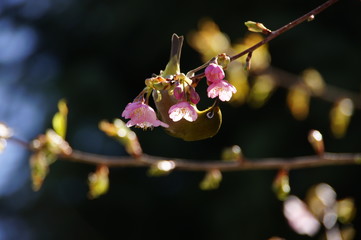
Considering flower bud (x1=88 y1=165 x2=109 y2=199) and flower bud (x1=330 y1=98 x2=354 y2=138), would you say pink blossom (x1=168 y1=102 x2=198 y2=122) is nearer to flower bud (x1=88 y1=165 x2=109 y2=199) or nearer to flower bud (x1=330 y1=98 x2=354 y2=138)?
flower bud (x1=88 y1=165 x2=109 y2=199)

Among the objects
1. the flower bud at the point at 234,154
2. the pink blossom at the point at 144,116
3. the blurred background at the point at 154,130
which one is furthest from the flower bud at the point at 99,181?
the blurred background at the point at 154,130

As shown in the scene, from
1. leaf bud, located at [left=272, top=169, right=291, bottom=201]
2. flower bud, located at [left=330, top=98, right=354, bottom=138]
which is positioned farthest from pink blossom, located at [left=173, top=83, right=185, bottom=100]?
flower bud, located at [left=330, top=98, right=354, bottom=138]

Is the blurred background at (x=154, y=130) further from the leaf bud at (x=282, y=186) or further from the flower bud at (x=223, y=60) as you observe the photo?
the flower bud at (x=223, y=60)

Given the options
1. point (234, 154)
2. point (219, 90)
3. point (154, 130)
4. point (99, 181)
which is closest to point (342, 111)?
point (234, 154)

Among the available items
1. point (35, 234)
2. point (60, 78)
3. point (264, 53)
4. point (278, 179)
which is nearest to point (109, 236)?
point (35, 234)

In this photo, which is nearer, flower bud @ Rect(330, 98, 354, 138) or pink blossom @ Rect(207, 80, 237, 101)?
pink blossom @ Rect(207, 80, 237, 101)
